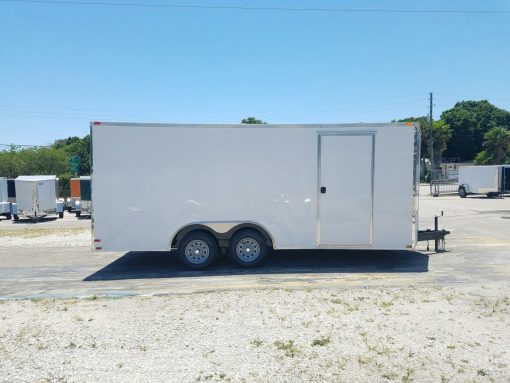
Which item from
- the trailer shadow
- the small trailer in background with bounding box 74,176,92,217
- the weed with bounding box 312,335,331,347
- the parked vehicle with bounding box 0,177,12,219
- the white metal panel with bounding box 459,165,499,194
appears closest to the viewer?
the weed with bounding box 312,335,331,347

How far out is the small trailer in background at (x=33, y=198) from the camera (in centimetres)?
2198

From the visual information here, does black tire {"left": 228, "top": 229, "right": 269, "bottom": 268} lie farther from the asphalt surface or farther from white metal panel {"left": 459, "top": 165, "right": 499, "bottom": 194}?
white metal panel {"left": 459, "top": 165, "right": 499, "bottom": 194}

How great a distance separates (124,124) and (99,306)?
3.84 meters

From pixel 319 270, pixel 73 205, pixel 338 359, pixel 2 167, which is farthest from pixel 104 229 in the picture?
pixel 2 167

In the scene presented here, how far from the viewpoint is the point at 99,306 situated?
20.8ft

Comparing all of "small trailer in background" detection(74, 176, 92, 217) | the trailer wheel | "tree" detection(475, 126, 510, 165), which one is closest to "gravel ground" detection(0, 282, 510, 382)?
"small trailer in background" detection(74, 176, 92, 217)

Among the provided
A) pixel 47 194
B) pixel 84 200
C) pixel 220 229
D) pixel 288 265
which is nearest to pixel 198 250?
pixel 220 229

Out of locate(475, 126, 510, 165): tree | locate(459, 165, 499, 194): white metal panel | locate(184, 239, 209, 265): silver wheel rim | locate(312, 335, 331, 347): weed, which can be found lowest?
locate(312, 335, 331, 347): weed

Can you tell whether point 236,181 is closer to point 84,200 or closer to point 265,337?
point 265,337

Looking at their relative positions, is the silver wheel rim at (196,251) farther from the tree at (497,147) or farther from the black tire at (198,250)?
the tree at (497,147)

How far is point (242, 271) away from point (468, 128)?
265 feet

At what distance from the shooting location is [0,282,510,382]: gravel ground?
415cm

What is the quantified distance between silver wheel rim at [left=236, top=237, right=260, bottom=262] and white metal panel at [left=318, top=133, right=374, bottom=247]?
139cm

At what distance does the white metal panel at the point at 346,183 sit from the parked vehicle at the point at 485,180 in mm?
27072
